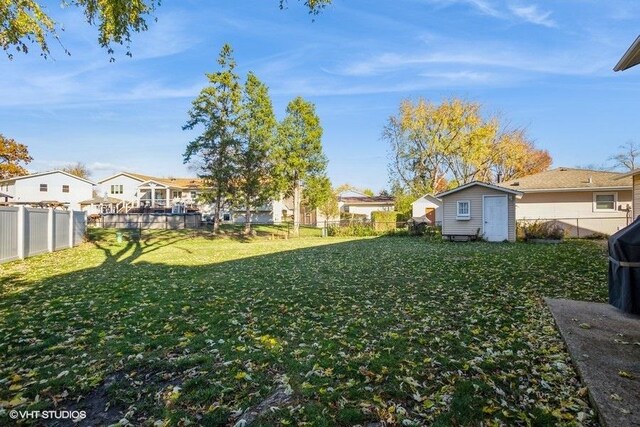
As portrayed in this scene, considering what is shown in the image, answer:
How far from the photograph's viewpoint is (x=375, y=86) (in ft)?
71.3

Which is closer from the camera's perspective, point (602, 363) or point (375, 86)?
point (602, 363)

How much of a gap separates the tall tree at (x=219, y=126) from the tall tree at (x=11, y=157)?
34.5 meters

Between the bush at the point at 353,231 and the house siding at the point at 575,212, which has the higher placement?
the house siding at the point at 575,212

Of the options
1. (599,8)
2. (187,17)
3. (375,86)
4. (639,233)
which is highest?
(375,86)

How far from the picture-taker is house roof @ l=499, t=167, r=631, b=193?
19125 mm

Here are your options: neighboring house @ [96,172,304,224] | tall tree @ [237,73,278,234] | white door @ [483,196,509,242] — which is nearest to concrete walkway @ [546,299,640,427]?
white door @ [483,196,509,242]

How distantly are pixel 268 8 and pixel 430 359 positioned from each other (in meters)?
6.51

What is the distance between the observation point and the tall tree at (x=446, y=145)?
108 ft

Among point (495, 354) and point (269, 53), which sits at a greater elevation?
point (269, 53)

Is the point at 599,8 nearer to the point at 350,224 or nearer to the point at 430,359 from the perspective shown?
the point at 430,359

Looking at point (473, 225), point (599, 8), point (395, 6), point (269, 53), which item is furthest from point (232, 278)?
point (473, 225)

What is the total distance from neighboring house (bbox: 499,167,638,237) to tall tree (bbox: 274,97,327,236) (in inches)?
568

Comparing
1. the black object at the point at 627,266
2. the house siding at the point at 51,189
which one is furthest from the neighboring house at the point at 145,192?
the black object at the point at 627,266

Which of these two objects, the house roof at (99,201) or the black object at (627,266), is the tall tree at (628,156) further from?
the house roof at (99,201)
